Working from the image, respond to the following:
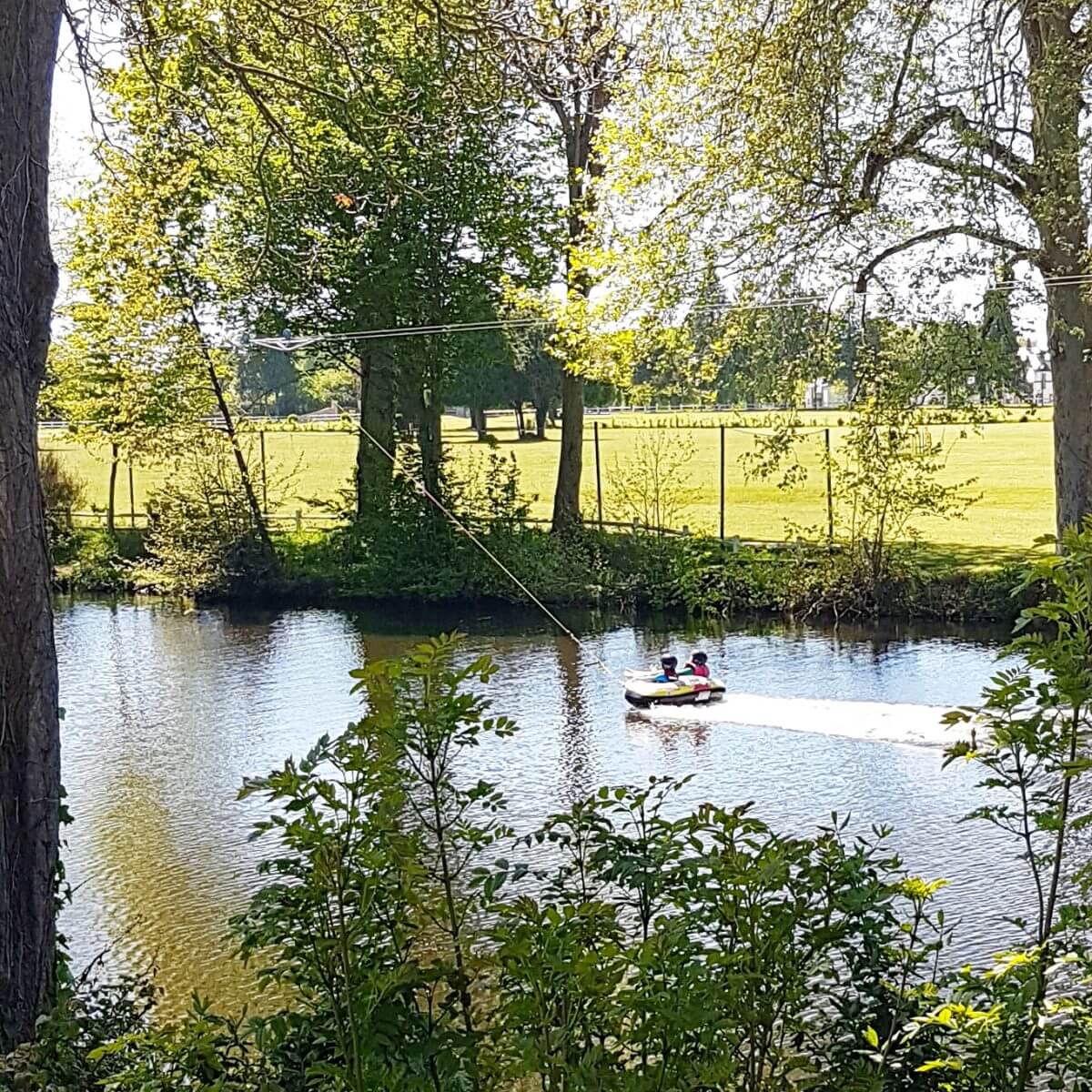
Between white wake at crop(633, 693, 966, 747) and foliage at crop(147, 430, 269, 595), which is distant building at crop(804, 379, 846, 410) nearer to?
white wake at crop(633, 693, 966, 747)

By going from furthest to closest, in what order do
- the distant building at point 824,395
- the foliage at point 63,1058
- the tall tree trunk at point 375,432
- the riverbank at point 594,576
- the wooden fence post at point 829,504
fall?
the tall tree trunk at point 375,432 < the wooden fence post at point 829,504 < the riverbank at point 594,576 < the distant building at point 824,395 < the foliage at point 63,1058

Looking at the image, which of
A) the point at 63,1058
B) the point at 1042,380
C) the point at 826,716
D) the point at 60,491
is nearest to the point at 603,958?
the point at 63,1058

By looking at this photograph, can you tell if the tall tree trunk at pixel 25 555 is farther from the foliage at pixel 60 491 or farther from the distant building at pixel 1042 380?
the foliage at pixel 60 491

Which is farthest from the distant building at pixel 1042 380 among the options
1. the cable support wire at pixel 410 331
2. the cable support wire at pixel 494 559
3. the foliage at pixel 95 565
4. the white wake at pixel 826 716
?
the foliage at pixel 95 565

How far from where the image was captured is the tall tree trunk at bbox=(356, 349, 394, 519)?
15.9 meters

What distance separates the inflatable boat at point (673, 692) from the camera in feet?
31.6

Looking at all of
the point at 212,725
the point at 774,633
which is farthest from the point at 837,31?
the point at 212,725

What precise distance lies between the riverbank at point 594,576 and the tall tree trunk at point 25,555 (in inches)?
387

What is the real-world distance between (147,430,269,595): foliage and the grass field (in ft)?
2.13

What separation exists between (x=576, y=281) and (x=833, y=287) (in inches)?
167

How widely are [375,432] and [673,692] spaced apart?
26.7 feet

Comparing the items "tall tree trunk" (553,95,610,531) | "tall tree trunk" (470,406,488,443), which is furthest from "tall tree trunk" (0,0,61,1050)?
"tall tree trunk" (470,406,488,443)

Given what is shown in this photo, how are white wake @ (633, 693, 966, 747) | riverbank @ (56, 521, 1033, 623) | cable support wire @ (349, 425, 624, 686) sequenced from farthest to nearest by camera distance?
riverbank @ (56, 521, 1033, 623) → cable support wire @ (349, 425, 624, 686) → white wake @ (633, 693, 966, 747)

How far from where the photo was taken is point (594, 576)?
14.3 meters
